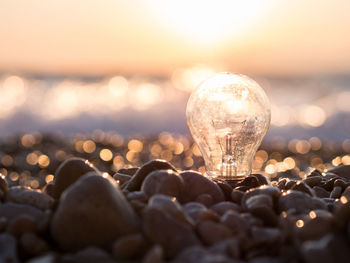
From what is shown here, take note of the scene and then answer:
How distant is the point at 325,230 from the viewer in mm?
2248

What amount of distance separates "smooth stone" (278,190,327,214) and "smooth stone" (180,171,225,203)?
39 cm

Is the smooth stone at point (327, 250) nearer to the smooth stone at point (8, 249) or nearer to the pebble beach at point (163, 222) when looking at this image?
the pebble beach at point (163, 222)

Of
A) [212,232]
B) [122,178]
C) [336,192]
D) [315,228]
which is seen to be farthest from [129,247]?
[336,192]

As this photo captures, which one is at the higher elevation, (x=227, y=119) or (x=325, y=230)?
(x=227, y=119)

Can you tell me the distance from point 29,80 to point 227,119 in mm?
34768

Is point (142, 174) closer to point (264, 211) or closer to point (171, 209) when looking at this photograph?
point (171, 209)

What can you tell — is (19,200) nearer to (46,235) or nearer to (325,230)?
(46,235)

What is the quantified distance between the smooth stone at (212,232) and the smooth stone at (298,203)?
57 cm

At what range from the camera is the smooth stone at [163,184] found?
288cm

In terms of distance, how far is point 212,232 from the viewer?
7.60 feet

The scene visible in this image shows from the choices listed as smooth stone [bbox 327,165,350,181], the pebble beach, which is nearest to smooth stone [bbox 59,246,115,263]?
the pebble beach

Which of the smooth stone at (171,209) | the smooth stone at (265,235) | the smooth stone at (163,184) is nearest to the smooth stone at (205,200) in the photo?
the smooth stone at (163,184)

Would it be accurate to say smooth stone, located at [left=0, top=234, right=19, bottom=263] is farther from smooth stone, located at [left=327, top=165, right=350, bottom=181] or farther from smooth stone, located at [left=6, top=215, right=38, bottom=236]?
smooth stone, located at [left=327, top=165, right=350, bottom=181]

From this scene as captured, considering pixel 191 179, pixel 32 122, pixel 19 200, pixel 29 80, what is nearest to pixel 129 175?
pixel 191 179
